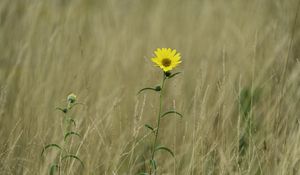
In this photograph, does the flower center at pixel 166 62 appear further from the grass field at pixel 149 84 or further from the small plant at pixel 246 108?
the small plant at pixel 246 108

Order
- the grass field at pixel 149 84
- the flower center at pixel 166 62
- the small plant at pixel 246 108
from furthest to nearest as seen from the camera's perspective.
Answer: the small plant at pixel 246 108 → the grass field at pixel 149 84 → the flower center at pixel 166 62

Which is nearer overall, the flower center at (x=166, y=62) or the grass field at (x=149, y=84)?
the flower center at (x=166, y=62)

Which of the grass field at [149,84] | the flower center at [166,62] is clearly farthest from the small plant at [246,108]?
the flower center at [166,62]

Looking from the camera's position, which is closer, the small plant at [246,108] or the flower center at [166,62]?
the flower center at [166,62]

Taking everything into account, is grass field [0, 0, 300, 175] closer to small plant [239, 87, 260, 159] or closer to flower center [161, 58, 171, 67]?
small plant [239, 87, 260, 159]

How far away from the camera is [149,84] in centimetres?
333

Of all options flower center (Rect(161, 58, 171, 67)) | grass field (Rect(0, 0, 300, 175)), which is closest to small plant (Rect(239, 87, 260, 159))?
grass field (Rect(0, 0, 300, 175))

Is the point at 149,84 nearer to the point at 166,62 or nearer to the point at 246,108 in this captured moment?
the point at 246,108

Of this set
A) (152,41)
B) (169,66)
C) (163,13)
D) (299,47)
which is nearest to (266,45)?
(299,47)

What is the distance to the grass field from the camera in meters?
2.54

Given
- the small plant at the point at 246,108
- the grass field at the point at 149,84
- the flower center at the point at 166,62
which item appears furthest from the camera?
the small plant at the point at 246,108

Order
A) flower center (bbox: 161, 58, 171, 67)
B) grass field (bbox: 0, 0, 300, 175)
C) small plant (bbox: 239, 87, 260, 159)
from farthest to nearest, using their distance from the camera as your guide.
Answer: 1. small plant (bbox: 239, 87, 260, 159)
2. grass field (bbox: 0, 0, 300, 175)
3. flower center (bbox: 161, 58, 171, 67)

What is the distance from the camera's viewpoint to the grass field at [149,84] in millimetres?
2539

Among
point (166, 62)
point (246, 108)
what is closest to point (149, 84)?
point (246, 108)
